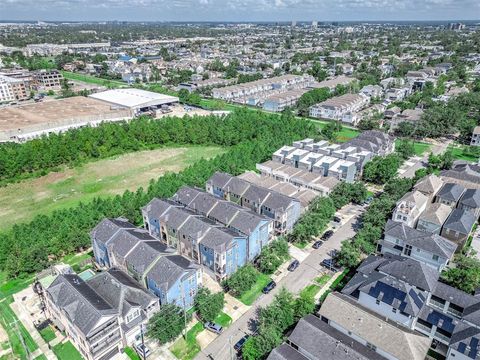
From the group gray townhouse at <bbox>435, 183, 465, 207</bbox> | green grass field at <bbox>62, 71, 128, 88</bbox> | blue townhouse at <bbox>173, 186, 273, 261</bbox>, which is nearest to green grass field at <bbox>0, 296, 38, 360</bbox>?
blue townhouse at <bbox>173, 186, 273, 261</bbox>

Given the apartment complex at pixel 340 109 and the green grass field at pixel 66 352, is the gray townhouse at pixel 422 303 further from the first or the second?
the apartment complex at pixel 340 109

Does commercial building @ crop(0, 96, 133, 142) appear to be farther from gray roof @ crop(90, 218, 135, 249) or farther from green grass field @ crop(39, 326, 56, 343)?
green grass field @ crop(39, 326, 56, 343)

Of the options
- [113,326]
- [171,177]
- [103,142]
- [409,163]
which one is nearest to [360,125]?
[409,163]

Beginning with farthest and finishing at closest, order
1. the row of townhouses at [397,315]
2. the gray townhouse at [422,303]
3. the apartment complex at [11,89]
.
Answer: the apartment complex at [11,89] < the gray townhouse at [422,303] < the row of townhouses at [397,315]

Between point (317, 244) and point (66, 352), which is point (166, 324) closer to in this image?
point (66, 352)

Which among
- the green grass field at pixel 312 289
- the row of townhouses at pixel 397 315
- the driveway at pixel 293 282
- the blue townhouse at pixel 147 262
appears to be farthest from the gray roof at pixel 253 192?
the blue townhouse at pixel 147 262

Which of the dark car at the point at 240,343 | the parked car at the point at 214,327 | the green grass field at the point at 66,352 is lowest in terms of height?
the green grass field at the point at 66,352

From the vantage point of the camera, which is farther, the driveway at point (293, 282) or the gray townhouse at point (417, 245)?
the gray townhouse at point (417, 245)

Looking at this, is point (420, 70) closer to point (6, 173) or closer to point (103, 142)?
point (103, 142)
